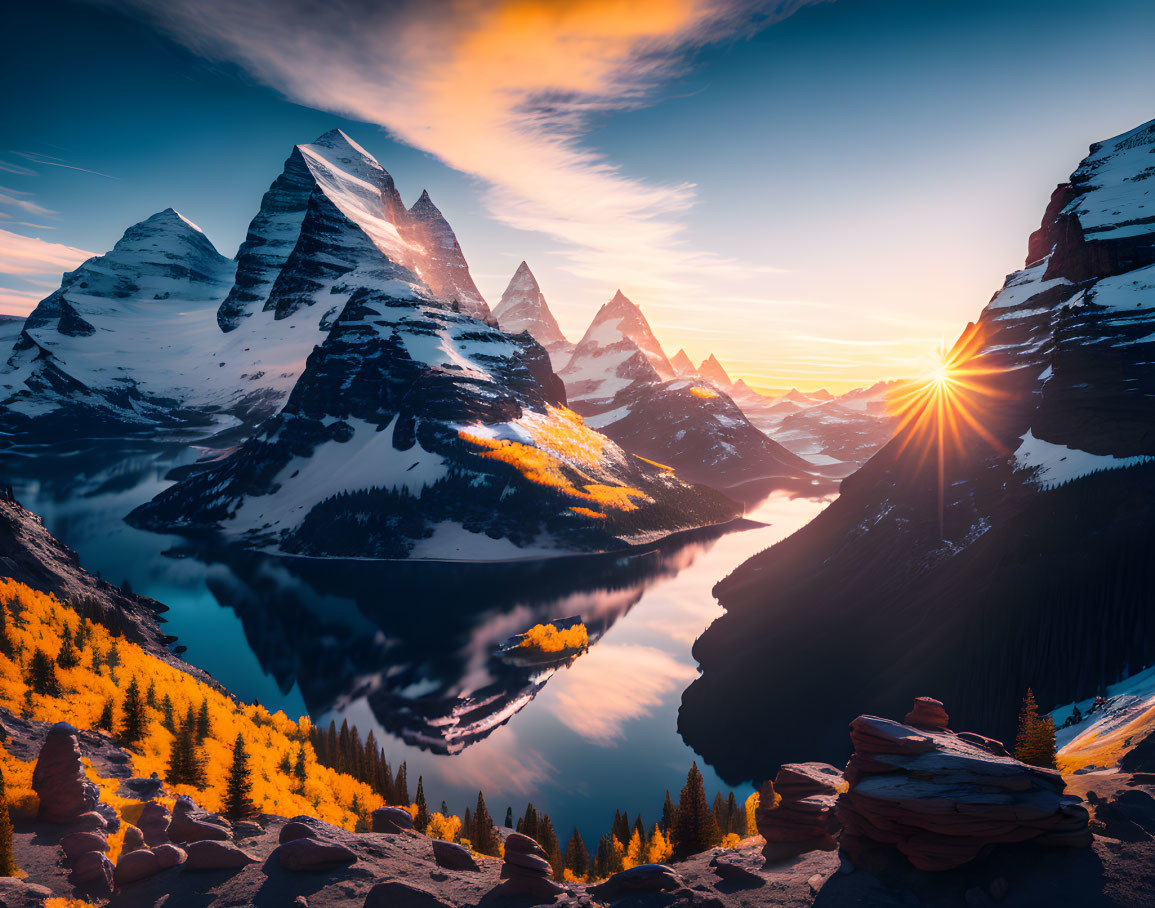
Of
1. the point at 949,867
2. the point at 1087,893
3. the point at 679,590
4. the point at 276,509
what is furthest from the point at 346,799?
the point at 276,509

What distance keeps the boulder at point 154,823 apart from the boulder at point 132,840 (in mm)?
723

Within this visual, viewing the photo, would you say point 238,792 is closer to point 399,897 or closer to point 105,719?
point 105,719

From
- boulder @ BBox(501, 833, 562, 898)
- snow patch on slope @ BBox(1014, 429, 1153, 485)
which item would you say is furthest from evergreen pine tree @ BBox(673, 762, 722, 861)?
snow patch on slope @ BBox(1014, 429, 1153, 485)

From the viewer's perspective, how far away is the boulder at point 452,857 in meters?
23.2

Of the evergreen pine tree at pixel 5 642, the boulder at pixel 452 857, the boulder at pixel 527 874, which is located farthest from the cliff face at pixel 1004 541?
the evergreen pine tree at pixel 5 642

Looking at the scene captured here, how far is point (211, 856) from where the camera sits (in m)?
20.3

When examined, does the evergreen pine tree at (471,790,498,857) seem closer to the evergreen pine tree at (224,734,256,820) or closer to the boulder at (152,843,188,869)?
the evergreen pine tree at (224,734,256,820)

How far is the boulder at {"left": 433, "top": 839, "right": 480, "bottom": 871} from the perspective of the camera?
2323 cm

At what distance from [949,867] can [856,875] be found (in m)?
2.96

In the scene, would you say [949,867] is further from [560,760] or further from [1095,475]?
[560,760]

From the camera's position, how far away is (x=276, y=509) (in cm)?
16312

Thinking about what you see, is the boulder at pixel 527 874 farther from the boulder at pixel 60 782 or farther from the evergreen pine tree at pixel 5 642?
the evergreen pine tree at pixel 5 642

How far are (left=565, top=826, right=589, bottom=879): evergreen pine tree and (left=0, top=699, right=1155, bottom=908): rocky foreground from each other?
702 inches

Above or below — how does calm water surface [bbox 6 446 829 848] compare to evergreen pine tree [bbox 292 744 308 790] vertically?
below
